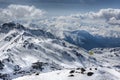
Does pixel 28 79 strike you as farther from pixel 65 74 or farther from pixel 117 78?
pixel 117 78

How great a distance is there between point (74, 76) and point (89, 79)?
9683 millimetres

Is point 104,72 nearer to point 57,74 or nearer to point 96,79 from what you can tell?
point 96,79

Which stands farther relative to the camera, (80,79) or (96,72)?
(96,72)

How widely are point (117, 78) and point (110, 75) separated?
4505mm

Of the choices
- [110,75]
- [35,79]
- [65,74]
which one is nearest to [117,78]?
[110,75]

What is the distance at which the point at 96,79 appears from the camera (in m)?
166

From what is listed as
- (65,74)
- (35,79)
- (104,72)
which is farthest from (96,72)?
(35,79)

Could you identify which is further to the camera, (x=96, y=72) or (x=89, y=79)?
(x=96, y=72)

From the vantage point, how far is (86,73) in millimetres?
172375

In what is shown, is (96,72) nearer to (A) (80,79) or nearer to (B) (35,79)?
(A) (80,79)

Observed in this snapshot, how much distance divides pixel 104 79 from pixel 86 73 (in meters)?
11.4

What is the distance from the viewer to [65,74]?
575ft

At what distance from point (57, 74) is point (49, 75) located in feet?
16.6

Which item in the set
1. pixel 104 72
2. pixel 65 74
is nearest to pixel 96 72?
pixel 104 72
